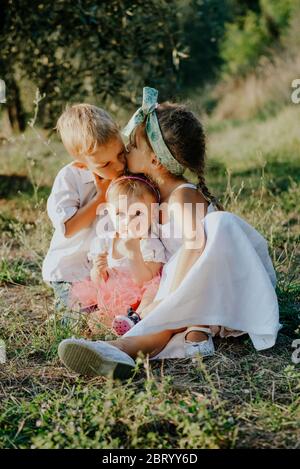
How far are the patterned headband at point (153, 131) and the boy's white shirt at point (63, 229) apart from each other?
0.48 meters

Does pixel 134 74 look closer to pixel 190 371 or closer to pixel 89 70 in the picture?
pixel 89 70

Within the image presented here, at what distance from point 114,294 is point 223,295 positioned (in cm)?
66

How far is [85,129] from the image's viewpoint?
374 cm

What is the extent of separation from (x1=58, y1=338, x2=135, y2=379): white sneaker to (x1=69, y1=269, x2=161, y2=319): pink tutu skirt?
0.64 meters

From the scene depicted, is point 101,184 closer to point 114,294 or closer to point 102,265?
point 102,265

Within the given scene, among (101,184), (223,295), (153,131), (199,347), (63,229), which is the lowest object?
(199,347)

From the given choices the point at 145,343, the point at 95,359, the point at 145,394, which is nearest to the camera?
the point at 145,394

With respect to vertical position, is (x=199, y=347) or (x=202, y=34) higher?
(x=202, y=34)

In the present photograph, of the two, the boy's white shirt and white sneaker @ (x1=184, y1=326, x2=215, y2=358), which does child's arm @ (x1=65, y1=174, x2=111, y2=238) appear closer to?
the boy's white shirt

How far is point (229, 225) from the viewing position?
3.32 metres

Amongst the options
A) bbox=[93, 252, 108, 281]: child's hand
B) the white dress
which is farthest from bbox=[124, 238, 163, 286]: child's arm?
the white dress

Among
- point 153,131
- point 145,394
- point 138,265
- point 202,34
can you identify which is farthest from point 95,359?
point 202,34

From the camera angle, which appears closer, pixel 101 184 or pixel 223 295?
pixel 223 295

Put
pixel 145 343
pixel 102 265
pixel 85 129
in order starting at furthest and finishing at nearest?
pixel 102 265 → pixel 85 129 → pixel 145 343
